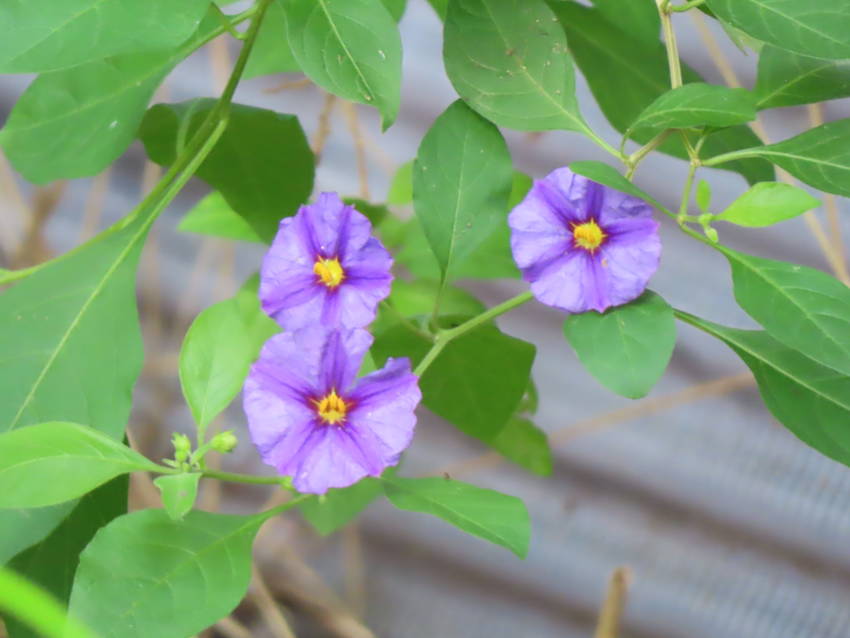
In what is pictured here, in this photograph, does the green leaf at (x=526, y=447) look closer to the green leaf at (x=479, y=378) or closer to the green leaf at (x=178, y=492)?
the green leaf at (x=479, y=378)

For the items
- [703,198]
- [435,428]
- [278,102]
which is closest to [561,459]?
[435,428]

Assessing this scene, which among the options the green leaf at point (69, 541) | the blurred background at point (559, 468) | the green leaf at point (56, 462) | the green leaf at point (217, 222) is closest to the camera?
the green leaf at point (56, 462)

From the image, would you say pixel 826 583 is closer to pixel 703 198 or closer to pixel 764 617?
pixel 764 617

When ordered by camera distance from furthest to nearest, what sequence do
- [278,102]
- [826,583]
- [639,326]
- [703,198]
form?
[278,102], [826,583], [703,198], [639,326]

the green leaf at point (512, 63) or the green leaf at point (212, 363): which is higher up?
the green leaf at point (512, 63)

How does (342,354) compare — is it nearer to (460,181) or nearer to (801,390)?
(460,181)

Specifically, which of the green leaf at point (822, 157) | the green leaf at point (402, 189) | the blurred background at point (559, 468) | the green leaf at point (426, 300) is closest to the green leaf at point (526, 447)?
the green leaf at point (426, 300)

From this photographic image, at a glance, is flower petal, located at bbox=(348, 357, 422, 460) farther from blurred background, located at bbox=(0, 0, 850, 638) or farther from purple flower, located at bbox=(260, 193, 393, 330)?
blurred background, located at bbox=(0, 0, 850, 638)
